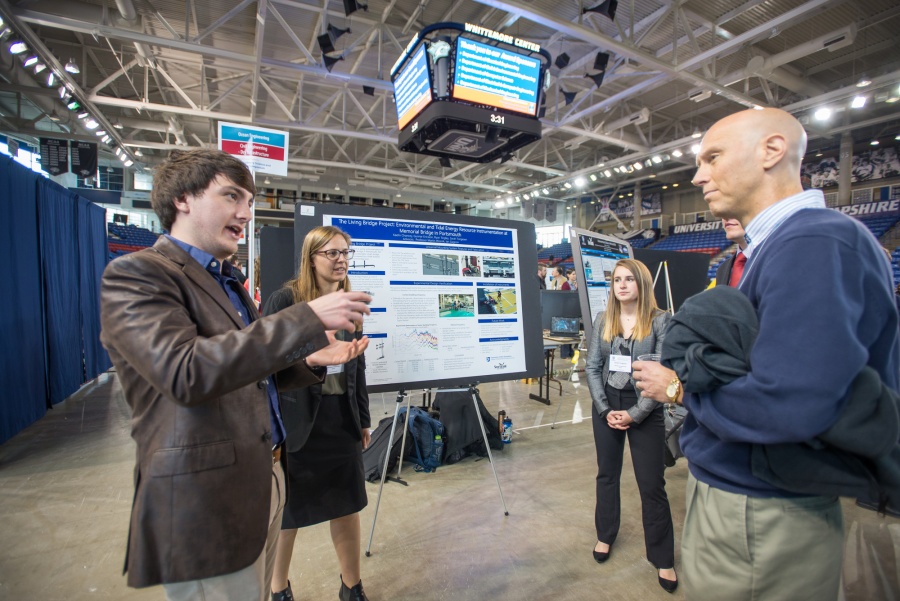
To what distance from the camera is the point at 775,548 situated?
3.09 ft

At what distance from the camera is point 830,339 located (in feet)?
2.52

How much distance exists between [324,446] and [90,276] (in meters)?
6.09

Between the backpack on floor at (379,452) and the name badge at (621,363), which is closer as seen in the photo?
the name badge at (621,363)

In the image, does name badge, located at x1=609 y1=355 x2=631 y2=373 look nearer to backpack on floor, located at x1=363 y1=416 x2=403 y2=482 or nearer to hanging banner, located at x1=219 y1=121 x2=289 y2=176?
backpack on floor, located at x1=363 y1=416 x2=403 y2=482

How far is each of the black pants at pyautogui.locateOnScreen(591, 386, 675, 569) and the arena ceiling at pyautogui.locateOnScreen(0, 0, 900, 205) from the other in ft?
17.2

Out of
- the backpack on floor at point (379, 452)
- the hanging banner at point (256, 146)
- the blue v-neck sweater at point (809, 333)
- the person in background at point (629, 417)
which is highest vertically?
the hanging banner at point (256, 146)

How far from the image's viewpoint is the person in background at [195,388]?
87 centimetres

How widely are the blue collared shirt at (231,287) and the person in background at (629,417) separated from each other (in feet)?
5.64

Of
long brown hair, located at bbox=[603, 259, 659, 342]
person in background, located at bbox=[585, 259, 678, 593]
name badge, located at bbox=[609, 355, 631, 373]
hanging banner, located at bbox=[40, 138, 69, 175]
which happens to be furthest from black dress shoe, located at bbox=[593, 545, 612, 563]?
hanging banner, located at bbox=[40, 138, 69, 175]

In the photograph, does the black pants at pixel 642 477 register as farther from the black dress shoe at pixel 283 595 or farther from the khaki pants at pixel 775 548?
the black dress shoe at pixel 283 595

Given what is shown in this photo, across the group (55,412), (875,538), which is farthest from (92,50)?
(875,538)

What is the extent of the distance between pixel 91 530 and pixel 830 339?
3610 mm

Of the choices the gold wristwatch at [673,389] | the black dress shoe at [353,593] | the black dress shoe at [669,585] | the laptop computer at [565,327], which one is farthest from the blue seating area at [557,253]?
the gold wristwatch at [673,389]

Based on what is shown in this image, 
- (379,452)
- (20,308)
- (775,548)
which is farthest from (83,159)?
(775,548)
